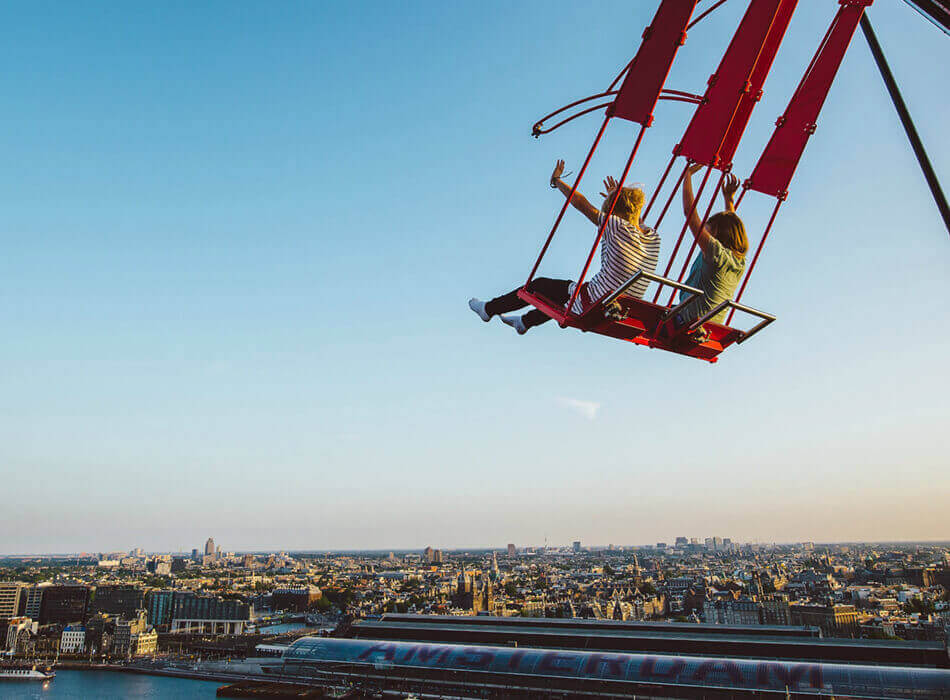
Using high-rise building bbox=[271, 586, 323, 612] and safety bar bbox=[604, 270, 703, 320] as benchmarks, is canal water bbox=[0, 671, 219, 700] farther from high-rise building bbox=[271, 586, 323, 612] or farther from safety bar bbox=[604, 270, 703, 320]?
safety bar bbox=[604, 270, 703, 320]

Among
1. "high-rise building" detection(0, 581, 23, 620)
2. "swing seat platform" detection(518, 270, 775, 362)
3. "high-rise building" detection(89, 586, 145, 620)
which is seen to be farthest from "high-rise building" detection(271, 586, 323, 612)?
"swing seat platform" detection(518, 270, 775, 362)

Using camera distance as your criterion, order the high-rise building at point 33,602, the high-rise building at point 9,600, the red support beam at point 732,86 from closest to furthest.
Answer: the red support beam at point 732,86 → the high-rise building at point 9,600 → the high-rise building at point 33,602

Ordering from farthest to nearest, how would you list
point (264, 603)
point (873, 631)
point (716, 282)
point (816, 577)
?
point (264, 603) < point (816, 577) < point (873, 631) < point (716, 282)

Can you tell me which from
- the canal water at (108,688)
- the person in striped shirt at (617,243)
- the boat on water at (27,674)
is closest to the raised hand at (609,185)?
the person in striped shirt at (617,243)

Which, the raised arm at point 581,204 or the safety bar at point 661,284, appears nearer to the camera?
the safety bar at point 661,284

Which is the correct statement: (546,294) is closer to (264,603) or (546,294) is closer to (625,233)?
(625,233)

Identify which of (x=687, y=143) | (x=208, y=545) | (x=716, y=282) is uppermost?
(x=687, y=143)

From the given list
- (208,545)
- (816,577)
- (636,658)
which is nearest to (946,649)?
(636,658)

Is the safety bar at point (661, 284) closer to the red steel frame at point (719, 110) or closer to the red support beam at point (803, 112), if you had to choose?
the red steel frame at point (719, 110)
